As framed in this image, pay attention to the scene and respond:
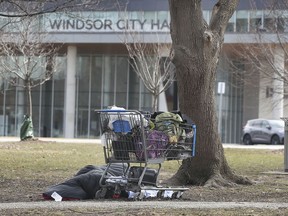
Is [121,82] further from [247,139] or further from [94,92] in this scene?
[247,139]

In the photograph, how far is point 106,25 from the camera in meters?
44.3

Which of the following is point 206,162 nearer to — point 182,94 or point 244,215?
point 182,94

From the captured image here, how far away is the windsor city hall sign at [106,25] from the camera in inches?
1648

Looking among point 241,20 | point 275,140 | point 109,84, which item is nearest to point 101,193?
point 241,20

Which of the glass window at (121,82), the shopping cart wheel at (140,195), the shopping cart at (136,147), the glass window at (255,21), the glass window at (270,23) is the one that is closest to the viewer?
the shopping cart at (136,147)

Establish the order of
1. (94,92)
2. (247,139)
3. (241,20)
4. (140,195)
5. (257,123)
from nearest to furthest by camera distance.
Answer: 1. (140,195)
2. (241,20)
3. (257,123)
4. (247,139)
5. (94,92)

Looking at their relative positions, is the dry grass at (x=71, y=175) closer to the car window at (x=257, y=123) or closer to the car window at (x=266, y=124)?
the car window at (x=266, y=124)

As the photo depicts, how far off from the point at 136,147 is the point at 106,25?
3574 centimetres

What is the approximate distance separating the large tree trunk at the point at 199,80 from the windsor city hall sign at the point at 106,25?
28.3 meters

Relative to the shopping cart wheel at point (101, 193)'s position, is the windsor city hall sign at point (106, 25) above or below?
above

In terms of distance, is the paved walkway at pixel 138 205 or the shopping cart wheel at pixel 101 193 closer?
the paved walkway at pixel 138 205

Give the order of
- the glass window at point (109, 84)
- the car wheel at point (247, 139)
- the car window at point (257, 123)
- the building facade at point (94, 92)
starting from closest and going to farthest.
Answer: the car window at point (257, 123) < the car wheel at point (247, 139) < the building facade at point (94, 92) < the glass window at point (109, 84)

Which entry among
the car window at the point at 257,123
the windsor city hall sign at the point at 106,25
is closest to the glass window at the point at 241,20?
the windsor city hall sign at the point at 106,25

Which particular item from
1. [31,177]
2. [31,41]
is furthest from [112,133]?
[31,41]
